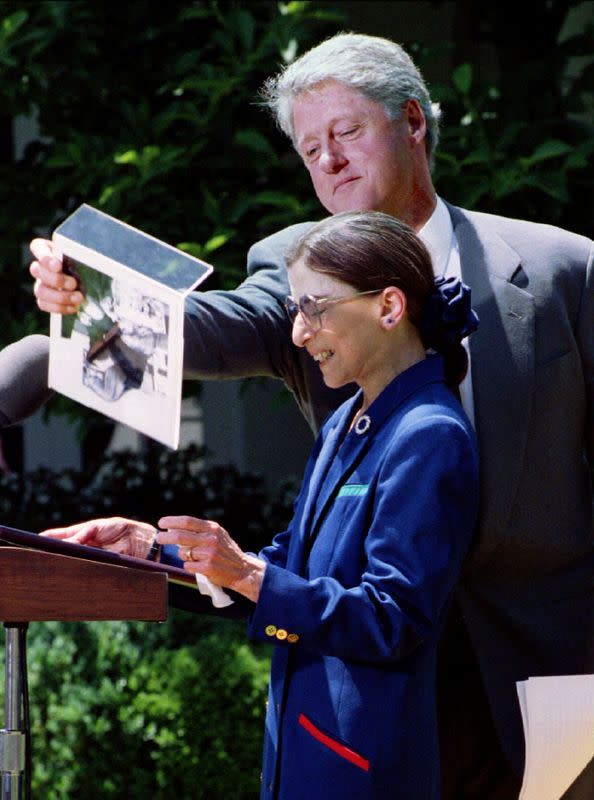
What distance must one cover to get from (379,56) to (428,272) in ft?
1.93

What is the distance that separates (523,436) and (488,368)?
139 millimetres

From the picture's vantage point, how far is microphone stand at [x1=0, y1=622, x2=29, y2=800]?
2.11 m

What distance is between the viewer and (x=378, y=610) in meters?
2.17

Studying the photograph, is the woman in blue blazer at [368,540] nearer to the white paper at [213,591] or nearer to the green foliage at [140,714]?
the white paper at [213,591]

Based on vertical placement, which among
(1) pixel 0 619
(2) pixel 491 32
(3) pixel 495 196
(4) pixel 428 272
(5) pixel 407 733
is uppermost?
(2) pixel 491 32

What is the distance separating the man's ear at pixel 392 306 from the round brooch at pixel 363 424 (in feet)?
0.51

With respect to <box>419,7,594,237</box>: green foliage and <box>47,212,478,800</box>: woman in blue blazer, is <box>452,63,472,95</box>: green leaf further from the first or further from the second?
<box>47,212,478,800</box>: woman in blue blazer

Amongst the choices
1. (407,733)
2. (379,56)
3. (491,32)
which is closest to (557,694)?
(407,733)

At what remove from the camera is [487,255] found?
2.74 meters

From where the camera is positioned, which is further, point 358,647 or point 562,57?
point 562,57

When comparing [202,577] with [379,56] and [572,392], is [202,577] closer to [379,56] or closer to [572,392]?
[572,392]

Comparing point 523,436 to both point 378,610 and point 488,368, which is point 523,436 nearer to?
point 488,368

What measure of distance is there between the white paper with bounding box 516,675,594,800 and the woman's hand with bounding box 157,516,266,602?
0.56 meters

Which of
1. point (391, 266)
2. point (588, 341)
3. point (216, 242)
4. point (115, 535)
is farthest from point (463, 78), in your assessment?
point (115, 535)
